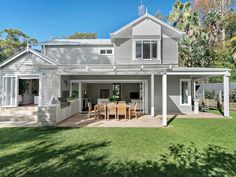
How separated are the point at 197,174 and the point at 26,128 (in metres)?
7.99

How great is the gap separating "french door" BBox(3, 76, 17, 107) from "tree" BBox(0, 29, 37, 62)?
1564 cm

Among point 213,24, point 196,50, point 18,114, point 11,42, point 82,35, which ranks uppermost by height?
point 82,35

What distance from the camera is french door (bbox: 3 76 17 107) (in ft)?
43.8

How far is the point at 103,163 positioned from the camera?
14.9 ft

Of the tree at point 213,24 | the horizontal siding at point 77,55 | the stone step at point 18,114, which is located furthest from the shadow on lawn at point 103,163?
the tree at point 213,24

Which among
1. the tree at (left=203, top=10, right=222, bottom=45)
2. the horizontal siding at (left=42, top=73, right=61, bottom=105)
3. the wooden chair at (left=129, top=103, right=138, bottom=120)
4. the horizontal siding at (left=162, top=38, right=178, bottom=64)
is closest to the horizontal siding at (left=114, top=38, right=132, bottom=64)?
the horizontal siding at (left=162, top=38, right=178, bottom=64)

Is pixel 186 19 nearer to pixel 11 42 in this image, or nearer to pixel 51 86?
pixel 51 86

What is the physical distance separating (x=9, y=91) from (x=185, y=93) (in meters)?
14.2

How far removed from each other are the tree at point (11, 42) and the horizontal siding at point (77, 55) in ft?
49.8

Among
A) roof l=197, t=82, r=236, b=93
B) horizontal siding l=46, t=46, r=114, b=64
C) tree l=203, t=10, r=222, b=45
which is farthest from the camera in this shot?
tree l=203, t=10, r=222, b=45

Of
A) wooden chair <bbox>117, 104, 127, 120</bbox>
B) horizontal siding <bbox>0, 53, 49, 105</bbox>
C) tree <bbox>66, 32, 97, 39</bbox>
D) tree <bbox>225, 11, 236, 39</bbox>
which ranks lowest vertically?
wooden chair <bbox>117, 104, 127, 120</bbox>

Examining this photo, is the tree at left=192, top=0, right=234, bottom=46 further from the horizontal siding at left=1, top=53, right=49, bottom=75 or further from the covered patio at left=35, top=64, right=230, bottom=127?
the horizontal siding at left=1, top=53, right=49, bottom=75


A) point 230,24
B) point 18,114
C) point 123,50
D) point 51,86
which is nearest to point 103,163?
point 18,114

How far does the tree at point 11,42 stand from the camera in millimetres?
26891
